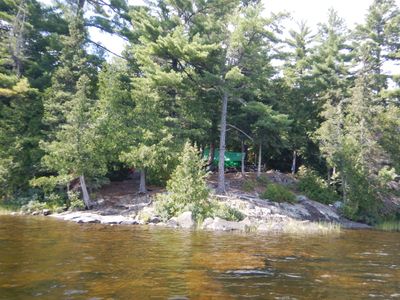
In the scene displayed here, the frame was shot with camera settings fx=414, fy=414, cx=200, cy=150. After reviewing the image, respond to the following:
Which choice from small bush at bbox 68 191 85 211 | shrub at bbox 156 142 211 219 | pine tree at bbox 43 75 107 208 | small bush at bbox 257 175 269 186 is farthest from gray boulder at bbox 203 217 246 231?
small bush at bbox 257 175 269 186

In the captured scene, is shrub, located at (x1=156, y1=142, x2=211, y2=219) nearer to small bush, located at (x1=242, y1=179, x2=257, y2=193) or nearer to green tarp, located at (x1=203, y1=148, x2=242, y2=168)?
small bush, located at (x1=242, y1=179, x2=257, y2=193)

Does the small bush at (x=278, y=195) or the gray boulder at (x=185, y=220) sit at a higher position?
the small bush at (x=278, y=195)

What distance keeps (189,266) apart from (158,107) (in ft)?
62.3

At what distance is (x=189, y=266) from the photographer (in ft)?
34.9

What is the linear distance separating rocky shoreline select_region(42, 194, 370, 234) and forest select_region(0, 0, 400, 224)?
6.98ft

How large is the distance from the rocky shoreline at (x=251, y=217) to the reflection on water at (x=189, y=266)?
2.69m

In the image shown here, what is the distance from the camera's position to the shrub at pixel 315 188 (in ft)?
94.2

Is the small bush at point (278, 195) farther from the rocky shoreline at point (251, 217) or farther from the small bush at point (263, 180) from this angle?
the small bush at point (263, 180)

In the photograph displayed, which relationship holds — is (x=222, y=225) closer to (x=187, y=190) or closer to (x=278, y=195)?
(x=187, y=190)

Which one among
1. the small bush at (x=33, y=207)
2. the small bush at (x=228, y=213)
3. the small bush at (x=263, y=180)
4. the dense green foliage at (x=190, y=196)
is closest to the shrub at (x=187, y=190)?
the dense green foliage at (x=190, y=196)

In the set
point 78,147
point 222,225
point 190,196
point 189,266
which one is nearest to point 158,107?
point 78,147

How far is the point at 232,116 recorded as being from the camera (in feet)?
102

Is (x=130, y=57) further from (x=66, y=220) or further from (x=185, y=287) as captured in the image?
(x=185, y=287)

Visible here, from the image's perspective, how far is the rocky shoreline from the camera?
1989cm
